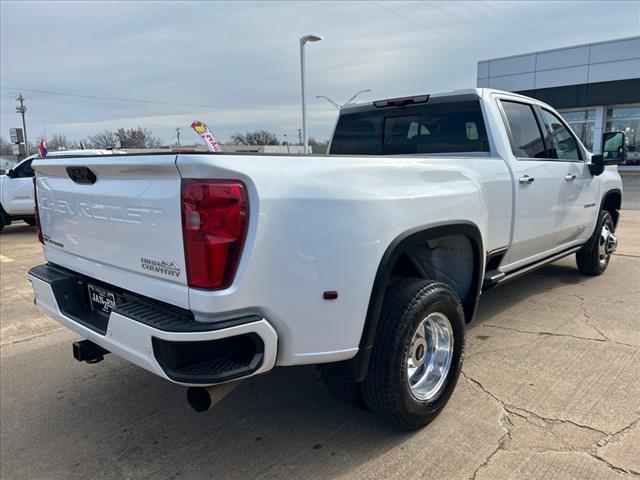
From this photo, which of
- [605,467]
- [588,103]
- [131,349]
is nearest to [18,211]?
[131,349]

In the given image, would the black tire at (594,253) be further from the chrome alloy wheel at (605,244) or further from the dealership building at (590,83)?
the dealership building at (590,83)

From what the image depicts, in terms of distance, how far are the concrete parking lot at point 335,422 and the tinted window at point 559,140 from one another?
1602 millimetres

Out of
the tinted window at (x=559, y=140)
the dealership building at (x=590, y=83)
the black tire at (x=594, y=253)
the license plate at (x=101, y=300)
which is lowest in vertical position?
the black tire at (x=594, y=253)

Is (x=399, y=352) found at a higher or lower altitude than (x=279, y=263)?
lower

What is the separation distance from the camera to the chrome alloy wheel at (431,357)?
2.96m

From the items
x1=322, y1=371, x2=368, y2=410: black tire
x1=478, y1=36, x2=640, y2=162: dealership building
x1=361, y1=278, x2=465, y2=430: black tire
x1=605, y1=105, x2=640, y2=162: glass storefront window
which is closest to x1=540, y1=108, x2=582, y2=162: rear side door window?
x1=361, y1=278, x2=465, y2=430: black tire

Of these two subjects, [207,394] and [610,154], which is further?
[610,154]

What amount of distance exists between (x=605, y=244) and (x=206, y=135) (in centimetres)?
478

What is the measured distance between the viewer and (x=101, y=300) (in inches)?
111

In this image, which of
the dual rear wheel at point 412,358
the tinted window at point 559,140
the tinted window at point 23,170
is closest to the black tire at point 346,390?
the dual rear wheel at point 412,358

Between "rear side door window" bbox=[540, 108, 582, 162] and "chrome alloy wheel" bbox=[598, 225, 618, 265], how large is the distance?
1225mm

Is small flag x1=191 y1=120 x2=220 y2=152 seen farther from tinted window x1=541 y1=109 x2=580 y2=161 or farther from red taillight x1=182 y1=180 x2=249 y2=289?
tinted window x1=541 y1=109 x2=580 y2=161

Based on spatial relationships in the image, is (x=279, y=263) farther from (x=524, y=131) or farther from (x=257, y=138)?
(x=257, y=138)

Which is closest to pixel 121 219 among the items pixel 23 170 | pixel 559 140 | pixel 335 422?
pixel 335 422
